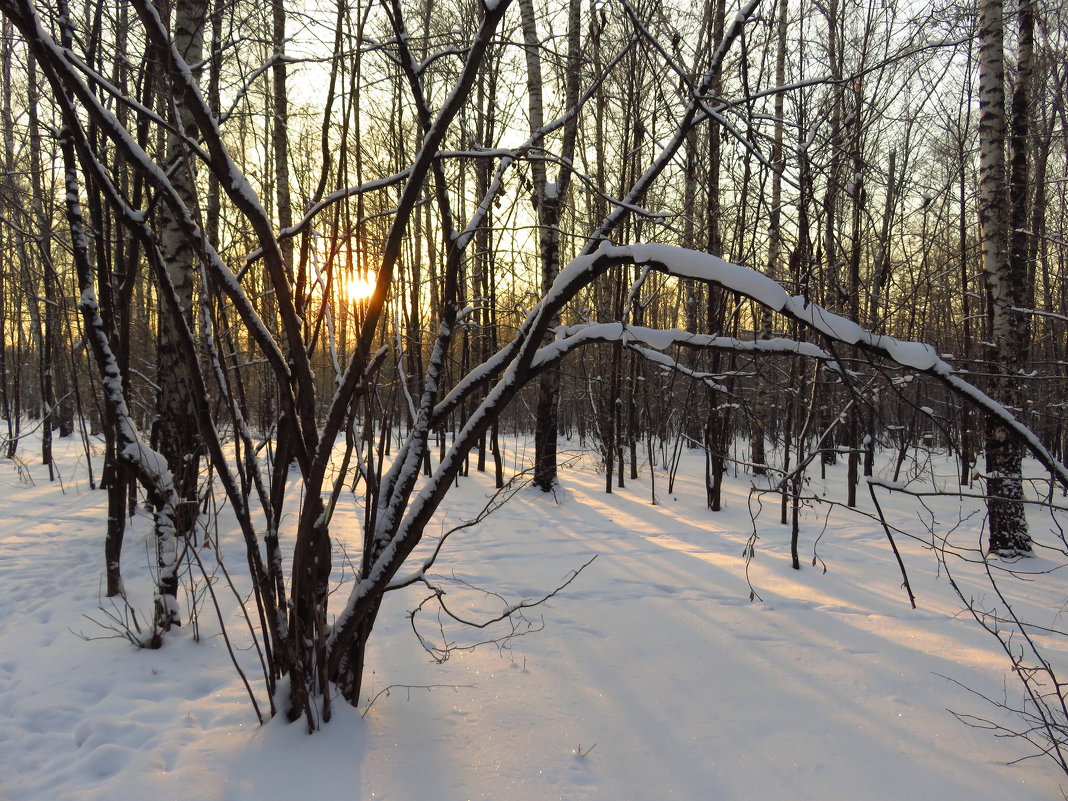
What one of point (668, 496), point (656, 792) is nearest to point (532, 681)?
point (656, 792)

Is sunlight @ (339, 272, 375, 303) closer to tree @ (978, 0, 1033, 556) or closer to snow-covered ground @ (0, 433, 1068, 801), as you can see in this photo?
snow-covered ground @ (0, 433, 1068, 801)

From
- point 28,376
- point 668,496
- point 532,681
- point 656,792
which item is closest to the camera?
point 656,792

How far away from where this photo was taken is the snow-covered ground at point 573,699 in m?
2.14

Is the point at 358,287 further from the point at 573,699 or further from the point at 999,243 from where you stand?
the point at 999,243

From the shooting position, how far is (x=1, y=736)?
2.29 metres

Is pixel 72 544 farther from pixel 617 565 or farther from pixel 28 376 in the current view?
pixel 28 376

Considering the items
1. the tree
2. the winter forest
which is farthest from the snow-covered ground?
the tree

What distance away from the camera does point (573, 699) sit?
276 centimetres

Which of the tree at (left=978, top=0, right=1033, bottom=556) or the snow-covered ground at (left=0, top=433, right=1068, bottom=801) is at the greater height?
the tree at (left=978, top=0, right=1033, bottom=556)

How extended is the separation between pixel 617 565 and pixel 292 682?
3313 mm

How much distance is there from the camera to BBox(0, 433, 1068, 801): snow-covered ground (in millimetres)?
2139

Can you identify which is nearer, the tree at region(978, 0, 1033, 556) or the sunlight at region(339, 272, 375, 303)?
the sunlight at region(339, 272, 375, 303)

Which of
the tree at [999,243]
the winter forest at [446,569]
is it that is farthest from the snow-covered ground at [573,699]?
the tree at [999,243]

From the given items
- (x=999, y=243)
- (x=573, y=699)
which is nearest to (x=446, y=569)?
(x=573, y=699)
